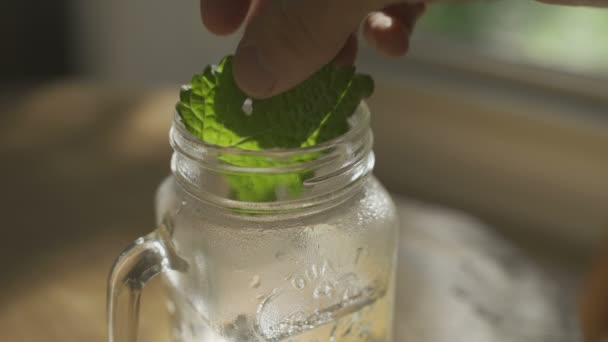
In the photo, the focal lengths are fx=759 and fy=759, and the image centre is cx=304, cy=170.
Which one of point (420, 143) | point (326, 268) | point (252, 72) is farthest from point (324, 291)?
point (420, 143)

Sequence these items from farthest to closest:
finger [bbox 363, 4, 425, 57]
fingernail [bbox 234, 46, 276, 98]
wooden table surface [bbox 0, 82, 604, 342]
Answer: wooden table surface [bbox 0, 82, 604, 342] < finger [bbox 363, 4, 425, 57] < fingernail [bbox 234, 46, 276, 98]

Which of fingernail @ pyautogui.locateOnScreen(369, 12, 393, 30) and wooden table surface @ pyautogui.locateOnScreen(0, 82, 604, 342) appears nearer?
fingernail @ pyautogui.locateOnScreen(369, 12, 393, 30)

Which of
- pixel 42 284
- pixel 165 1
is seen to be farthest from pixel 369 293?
pixel 165 1

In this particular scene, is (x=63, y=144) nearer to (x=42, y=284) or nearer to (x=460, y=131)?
(x=42, y=284)

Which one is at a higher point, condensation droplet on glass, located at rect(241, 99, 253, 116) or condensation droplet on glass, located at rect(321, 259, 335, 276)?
condensation droplet on glass, located at rect(241, 99, 253, 116)

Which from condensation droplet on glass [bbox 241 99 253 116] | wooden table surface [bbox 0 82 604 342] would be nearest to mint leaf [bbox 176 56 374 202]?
condensation droplet on glass [bbox 241 99 253 116]

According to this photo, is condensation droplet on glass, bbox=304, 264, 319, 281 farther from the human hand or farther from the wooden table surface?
the wooden table surface

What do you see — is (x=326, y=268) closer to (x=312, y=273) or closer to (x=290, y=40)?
(x=312, y=273)
